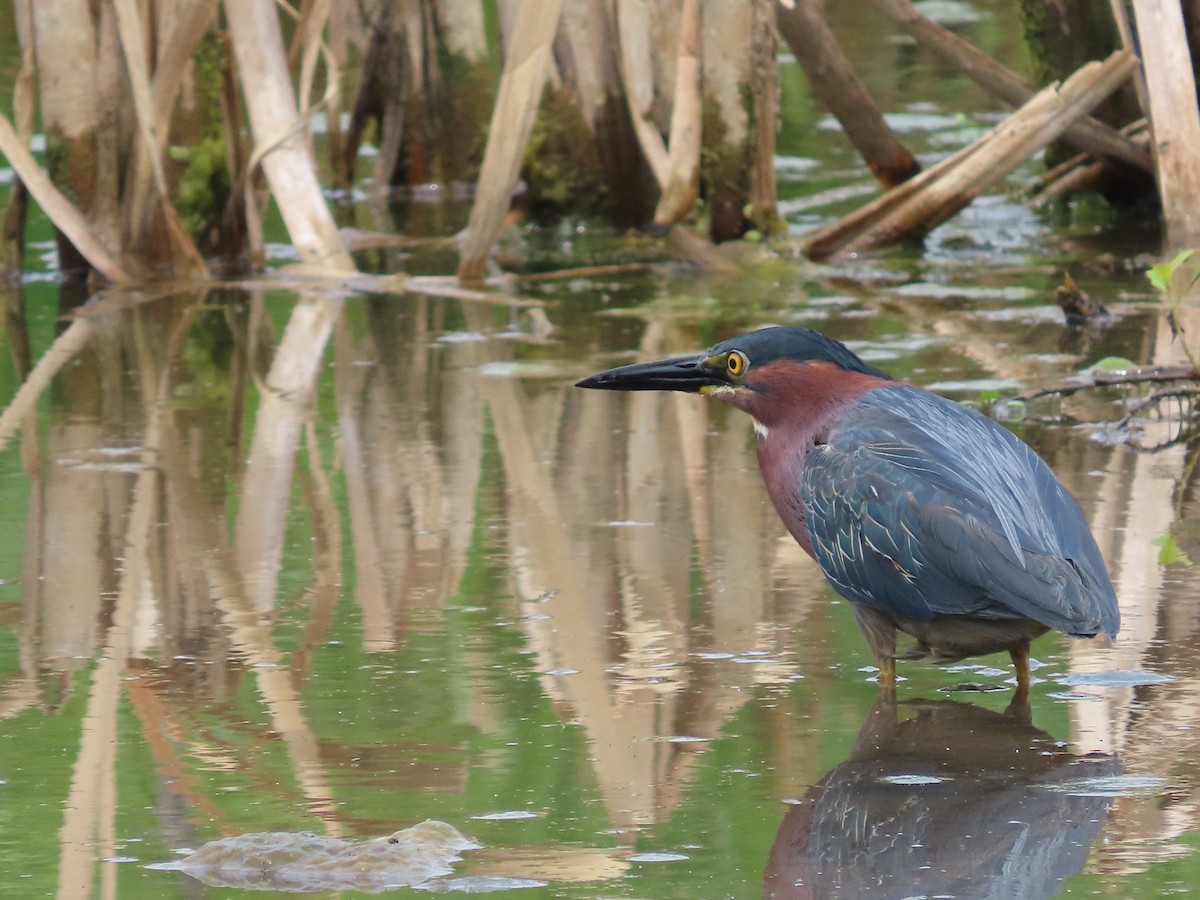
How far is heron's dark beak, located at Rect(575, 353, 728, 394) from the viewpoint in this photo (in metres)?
4.16

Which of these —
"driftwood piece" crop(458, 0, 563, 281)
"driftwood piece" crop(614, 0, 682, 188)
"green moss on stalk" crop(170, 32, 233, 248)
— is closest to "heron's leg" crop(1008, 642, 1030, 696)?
"driftwood piece" crop(458, 0, 563, 281)

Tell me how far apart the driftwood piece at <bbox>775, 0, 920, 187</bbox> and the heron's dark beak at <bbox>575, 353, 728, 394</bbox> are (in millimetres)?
4255

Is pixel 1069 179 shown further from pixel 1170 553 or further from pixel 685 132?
pixel 1170 553

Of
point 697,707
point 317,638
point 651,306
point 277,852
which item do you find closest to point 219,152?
point 651,306

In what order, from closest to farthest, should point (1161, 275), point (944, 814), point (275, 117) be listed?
point (944, 814) → point (1161, 275) → point (275, 117)

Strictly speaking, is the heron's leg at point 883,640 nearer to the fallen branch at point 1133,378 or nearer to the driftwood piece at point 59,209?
the fallen branch at point 1133,378

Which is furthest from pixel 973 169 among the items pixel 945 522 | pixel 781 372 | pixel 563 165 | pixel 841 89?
pixel 945 522

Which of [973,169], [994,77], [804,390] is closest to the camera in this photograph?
[804,390]

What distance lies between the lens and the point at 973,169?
791 cm

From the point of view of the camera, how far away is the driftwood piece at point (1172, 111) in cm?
712

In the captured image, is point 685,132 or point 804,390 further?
point 685,132

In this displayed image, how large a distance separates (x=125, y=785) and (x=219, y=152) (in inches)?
208

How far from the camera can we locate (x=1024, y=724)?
3.58 meters

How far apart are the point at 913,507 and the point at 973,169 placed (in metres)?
4.52
